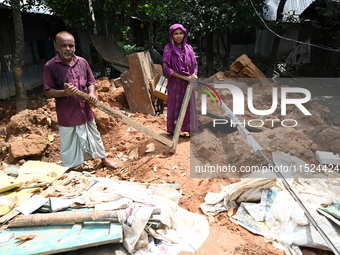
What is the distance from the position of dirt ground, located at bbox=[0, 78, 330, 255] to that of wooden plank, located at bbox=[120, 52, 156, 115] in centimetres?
27

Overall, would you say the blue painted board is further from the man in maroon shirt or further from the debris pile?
the man in maroon shirt

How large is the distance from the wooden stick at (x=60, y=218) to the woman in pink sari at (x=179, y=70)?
8.33ft

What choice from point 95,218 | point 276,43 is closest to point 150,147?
point 95,218

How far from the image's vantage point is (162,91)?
6.34m

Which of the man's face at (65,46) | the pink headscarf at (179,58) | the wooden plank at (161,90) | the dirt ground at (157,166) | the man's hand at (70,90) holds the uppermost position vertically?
the man's face at (65,46)

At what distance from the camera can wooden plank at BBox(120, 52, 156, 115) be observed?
19.5ft

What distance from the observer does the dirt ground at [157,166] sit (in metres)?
2.33

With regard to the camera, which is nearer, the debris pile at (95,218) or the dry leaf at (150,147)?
the debris pile at (95,218)

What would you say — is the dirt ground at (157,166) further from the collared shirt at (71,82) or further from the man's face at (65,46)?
the man's face at (65,46)

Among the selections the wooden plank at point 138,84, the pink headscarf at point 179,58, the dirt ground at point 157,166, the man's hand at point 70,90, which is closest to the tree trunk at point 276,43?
the wooden plank at point 138,84

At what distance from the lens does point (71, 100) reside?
10.7 ft

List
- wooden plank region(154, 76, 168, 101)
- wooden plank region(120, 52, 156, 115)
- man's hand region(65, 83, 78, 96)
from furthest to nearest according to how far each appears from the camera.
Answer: wooden plank region(154, 76, 168, 101) < wooden plank region(120, 52, 156, 115) < man's hand region(65, 83, 78, 96)

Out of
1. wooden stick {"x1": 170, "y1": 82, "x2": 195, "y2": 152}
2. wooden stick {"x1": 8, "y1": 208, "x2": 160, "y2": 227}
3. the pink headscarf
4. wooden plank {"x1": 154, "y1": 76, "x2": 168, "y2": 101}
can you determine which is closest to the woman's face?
the pink headscarf

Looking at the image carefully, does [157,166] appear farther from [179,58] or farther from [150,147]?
[179,58]
